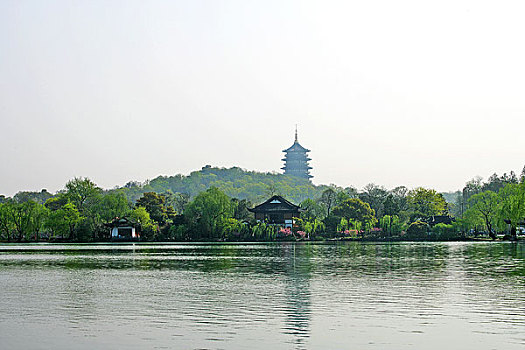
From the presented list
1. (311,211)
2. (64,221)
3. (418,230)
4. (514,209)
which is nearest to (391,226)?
(418,230)

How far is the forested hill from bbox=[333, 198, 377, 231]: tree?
63546mm

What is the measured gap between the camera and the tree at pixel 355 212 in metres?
68.0

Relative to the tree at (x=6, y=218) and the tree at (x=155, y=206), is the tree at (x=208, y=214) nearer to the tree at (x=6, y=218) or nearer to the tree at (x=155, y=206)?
the tree at (x=155, y=206)

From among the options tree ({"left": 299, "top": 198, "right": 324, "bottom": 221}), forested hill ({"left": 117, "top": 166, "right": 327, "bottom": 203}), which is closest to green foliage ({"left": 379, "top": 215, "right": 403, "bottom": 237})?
tree ({"left": 299, "top": 198, "right": 324, "bottom": 221})

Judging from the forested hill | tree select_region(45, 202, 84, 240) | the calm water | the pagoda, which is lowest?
the calm water

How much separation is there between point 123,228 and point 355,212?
78.0 feet

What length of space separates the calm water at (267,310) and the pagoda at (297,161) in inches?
5891

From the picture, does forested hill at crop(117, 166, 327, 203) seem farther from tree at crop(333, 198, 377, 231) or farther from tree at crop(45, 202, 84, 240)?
tree at crop(45, 202, 84, 240)

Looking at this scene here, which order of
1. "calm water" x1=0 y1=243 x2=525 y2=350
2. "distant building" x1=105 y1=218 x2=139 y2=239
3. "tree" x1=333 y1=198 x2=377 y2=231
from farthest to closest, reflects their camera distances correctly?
"tree" x1=333 y1=198 x2=377 y2=231, "distant building" x1=105 y1=218 x2=139 y2=239, "calm water" x1=0 y1=243 x2=525 y2=350

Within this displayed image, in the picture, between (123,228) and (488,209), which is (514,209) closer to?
(488,209)

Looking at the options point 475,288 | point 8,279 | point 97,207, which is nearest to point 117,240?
point 97,207

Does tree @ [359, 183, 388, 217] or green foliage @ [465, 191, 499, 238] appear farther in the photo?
tree @ [359, 183, 388, 217]

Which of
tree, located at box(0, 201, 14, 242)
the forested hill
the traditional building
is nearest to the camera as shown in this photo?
tree, located at box(0, 201, 14, 242)

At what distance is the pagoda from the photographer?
172500mm
